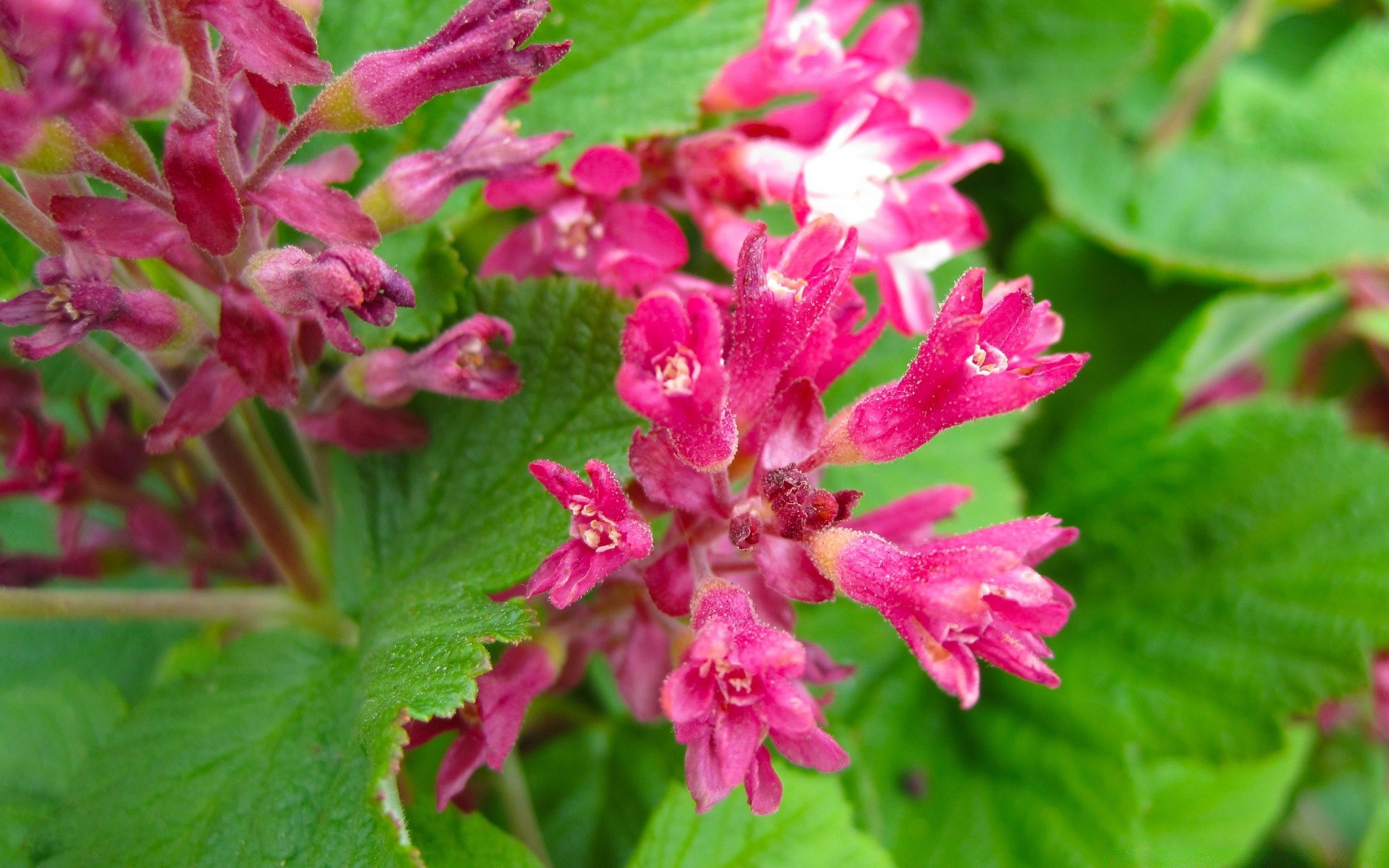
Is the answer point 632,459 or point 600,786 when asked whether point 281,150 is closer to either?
point 632,459

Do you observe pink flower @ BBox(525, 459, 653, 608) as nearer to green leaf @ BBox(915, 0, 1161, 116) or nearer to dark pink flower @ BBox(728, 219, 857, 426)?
dark pink flower @ BBox(728, 219, 857, 426)

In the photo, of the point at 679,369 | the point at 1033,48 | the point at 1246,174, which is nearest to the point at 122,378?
the point at 679,369

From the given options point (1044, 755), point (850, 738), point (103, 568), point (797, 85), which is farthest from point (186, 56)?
point (1044, 755)

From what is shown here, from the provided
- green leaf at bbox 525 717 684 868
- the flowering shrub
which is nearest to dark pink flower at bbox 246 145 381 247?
the flowering shrub

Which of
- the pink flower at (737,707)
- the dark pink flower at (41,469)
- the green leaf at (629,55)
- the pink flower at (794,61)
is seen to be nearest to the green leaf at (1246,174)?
the pink flower at (794,61)

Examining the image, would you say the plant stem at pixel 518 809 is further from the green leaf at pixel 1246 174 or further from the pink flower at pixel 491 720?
the green leaf at pixel 1246 174

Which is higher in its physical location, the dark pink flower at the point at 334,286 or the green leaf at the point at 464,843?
the dark pink flower at the point at 334,286
